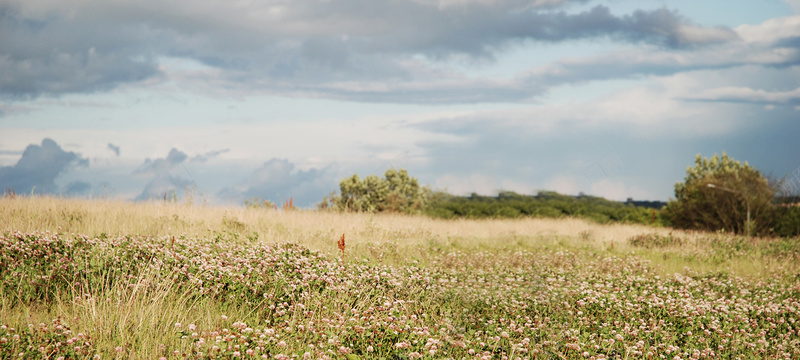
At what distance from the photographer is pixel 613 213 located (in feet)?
116

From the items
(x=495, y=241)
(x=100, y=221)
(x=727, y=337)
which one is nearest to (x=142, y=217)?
(x=100, y=221)

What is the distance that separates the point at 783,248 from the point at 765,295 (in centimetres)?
869

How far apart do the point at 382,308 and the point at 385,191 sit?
93.3 feet

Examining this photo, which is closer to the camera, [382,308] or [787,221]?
[382,308]

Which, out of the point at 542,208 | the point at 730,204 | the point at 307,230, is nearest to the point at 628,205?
the point at 542,208

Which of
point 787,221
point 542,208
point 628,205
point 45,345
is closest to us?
point 45,345

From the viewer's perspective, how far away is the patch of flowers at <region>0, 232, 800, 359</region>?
5.36 metres

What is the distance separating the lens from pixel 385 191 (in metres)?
34.9

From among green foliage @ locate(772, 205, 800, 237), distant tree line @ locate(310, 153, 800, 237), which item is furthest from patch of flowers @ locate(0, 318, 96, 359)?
green foliage @ locate(772, 205, 800, 237)

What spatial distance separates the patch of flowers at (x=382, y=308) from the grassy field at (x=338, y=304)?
0.10 ft

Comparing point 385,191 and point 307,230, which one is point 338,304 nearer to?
point 307,230

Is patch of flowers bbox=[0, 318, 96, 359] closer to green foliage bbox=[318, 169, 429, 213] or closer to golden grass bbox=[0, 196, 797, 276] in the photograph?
golden grass bbox=[0, 196, 797, 276]

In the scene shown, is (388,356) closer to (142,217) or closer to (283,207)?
(142,217)

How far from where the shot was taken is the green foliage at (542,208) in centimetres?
3078
